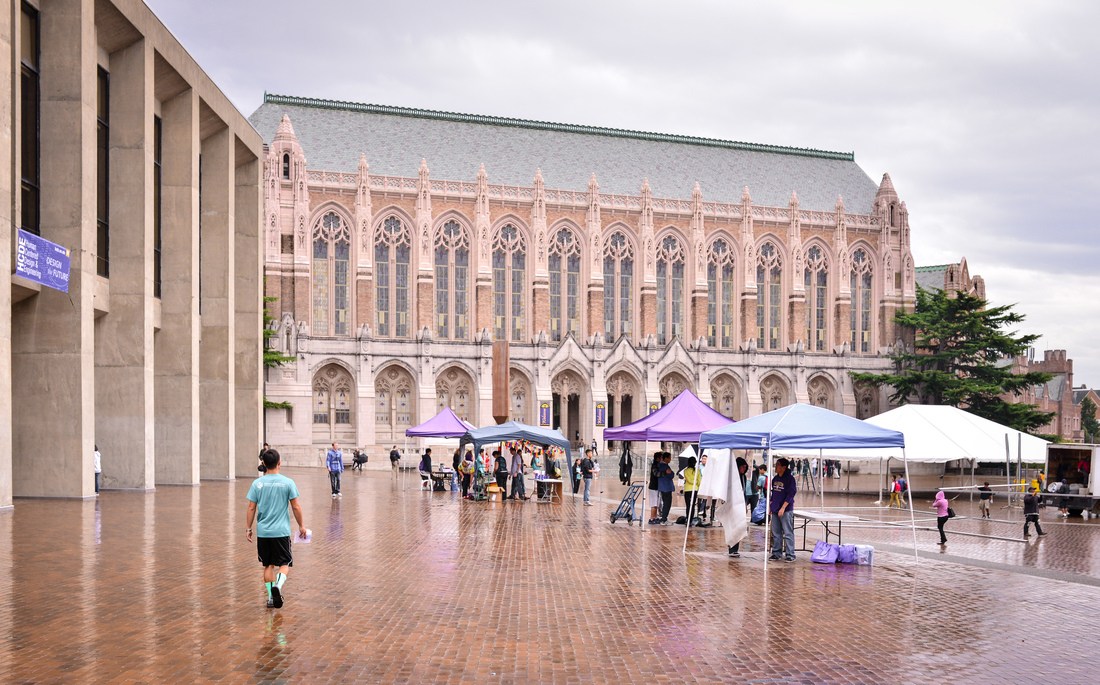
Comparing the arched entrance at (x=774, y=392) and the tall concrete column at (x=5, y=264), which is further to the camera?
the arched entrance at (x=774, y=392)

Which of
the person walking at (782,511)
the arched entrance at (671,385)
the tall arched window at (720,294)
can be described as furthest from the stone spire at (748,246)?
the person walking at (782,511)

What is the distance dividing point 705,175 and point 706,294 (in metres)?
10.6

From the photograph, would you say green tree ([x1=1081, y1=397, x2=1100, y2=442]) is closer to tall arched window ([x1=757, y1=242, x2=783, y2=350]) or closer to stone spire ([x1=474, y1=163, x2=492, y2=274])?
tall arched window ([x1=757, y1=242, x2=783, y2=350])

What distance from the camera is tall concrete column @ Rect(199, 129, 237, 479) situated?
37812 mm

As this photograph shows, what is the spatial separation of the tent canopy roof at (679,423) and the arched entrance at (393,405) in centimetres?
3597

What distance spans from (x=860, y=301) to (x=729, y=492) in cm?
5756

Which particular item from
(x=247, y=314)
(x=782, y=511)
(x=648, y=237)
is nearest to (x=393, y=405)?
(x=648, y=237)

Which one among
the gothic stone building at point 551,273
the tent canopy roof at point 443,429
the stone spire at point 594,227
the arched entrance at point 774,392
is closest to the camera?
the tent canopy roof at point 443,429

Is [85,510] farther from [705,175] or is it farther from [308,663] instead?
[705,175]

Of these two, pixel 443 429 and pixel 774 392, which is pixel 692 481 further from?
pixel 774 392

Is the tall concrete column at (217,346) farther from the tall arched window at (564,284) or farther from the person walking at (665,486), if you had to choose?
the tall arched window at (564,284)

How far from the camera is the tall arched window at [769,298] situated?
2800 inches

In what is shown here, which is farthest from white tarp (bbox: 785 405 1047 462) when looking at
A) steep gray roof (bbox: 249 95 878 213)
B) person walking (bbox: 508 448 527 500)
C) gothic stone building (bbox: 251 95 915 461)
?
steep gray roof (bbox: 249 95 878 213)

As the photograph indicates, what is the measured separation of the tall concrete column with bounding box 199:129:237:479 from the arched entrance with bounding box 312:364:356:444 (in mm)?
22241
